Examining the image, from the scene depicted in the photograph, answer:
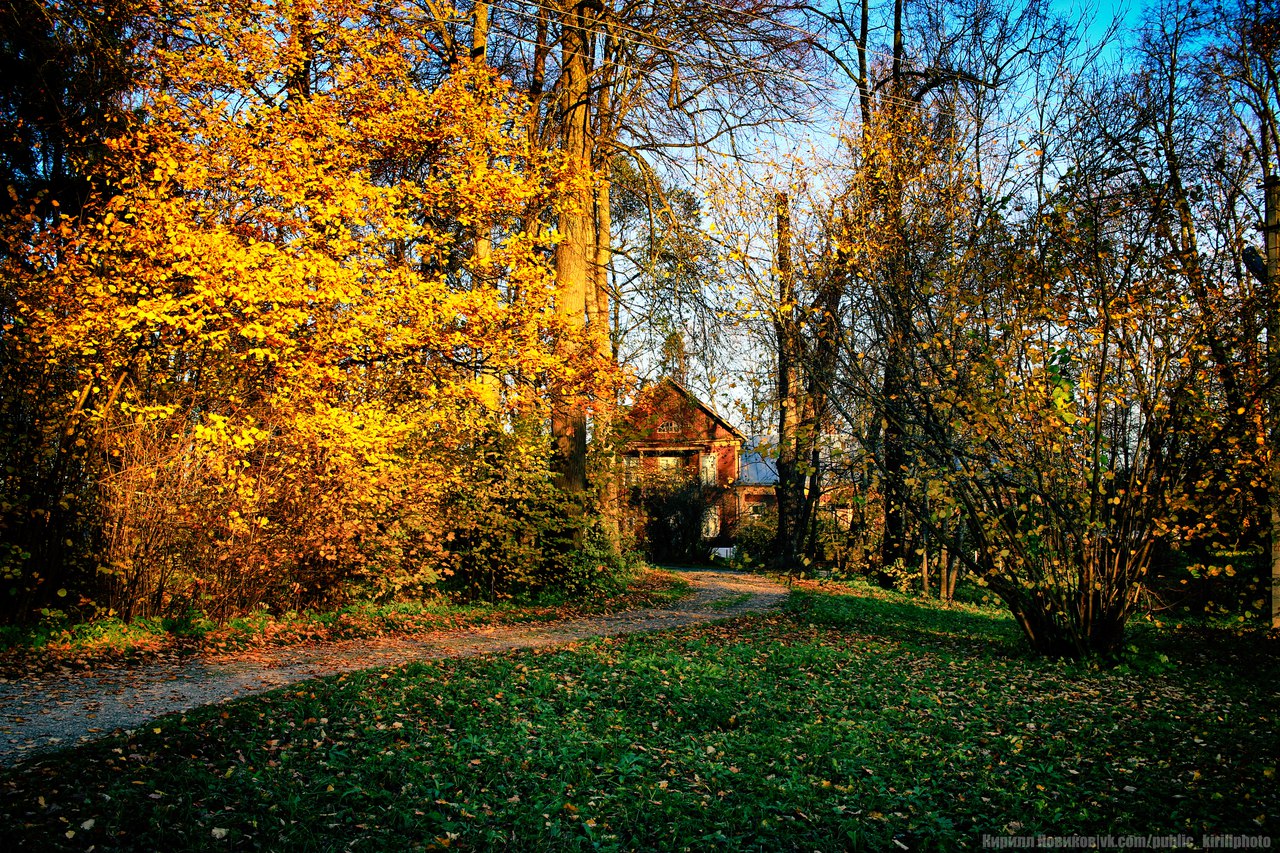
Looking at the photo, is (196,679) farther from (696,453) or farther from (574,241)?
(696,453)

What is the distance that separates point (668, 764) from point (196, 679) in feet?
Answer: 13.6

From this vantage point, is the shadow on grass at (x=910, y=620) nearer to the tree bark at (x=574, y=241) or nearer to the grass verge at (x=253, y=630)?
the grass verge at (x=253, y=630)

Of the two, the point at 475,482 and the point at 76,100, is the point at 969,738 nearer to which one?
the point at 475,482

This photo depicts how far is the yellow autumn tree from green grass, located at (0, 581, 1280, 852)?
305 cm

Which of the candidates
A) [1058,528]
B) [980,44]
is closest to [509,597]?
[1058,528]

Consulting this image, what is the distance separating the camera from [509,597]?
38.0 ft

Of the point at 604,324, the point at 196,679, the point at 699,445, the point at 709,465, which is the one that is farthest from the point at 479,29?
the point at 699,445

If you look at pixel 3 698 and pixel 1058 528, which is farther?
pixel 1058 528

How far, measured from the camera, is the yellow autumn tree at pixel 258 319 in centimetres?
690

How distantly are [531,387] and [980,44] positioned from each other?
628 cm

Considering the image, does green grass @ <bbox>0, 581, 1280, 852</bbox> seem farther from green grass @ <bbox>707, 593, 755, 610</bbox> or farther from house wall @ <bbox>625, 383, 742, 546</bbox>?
house wall @ <bbox>625, 383, 742, 546</bbox>

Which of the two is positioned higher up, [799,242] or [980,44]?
[980,44]

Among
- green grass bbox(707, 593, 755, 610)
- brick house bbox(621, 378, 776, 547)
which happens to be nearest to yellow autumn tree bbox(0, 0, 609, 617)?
brick house bbox(621, 378, 776, 547)

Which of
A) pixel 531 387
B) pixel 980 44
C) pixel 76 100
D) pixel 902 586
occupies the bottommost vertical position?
pixel 902 586
